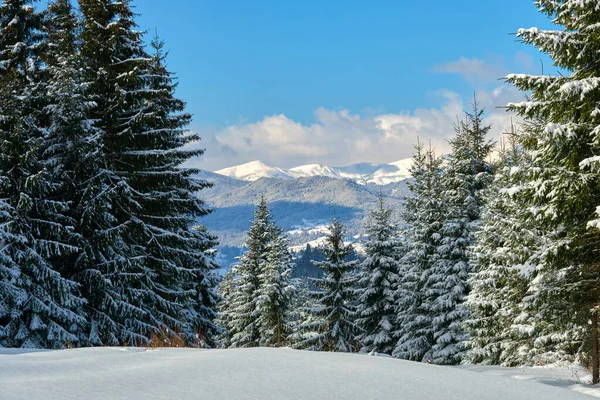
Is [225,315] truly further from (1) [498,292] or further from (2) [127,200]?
(2) [127,200]

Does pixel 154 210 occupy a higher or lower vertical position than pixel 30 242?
higher

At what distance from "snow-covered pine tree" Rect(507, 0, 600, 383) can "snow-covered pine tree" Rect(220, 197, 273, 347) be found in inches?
896

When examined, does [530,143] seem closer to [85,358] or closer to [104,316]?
[85,358]

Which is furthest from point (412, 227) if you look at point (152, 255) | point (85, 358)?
point (85, 358)

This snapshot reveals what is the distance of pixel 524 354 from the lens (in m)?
16.6

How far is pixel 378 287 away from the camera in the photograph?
91.2ft

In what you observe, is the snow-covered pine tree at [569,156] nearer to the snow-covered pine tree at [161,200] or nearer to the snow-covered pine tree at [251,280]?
the snow-covered pine tree at [161,200]

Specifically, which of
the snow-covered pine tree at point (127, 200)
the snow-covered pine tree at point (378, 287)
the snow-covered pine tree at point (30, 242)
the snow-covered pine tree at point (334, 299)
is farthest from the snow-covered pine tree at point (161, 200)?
the snow-covered pine tree at point (378, 287)

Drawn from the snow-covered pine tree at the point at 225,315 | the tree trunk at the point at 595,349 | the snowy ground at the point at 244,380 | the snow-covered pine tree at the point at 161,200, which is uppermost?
the snow-covered pine tree at the point at 161,200

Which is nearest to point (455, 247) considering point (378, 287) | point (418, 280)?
point (418, 280)

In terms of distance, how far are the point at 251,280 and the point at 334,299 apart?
24.0ft

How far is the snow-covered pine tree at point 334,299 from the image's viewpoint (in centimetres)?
2666

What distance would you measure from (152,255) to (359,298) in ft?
52.4

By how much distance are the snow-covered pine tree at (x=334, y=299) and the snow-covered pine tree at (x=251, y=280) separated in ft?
15.6
